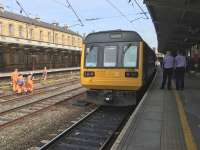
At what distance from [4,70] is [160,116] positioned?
28864mm

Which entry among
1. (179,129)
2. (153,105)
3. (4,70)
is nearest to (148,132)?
(179,129)

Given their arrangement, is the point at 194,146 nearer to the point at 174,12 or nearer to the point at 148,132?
the point at 148,132

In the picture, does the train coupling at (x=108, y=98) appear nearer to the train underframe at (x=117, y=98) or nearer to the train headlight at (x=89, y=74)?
the train underframe at (x=117, y=98)

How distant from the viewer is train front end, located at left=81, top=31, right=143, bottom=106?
1280 centimetres

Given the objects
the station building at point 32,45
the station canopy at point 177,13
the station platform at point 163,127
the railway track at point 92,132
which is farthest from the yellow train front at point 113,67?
the station building at point 32,45

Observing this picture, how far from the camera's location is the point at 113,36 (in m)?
13.2

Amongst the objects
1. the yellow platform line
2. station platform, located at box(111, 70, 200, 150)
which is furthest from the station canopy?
the yellow platform line

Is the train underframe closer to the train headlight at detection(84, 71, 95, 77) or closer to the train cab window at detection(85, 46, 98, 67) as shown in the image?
the train headlight at detection(84, 71, 95, 77)

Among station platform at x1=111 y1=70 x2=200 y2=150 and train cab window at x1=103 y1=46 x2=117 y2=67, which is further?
train cab window at x1=103 y1=46 x2=117 y2=67

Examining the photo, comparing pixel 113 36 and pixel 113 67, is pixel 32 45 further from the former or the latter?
pixel 113 67

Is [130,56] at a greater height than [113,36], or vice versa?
[113,36]

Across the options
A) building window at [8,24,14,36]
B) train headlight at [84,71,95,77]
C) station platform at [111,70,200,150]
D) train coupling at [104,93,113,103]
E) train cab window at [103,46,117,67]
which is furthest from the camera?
building window at [8,24,14,36]

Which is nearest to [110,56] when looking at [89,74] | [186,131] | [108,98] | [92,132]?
[89,74]

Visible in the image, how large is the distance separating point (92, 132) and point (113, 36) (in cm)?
420
